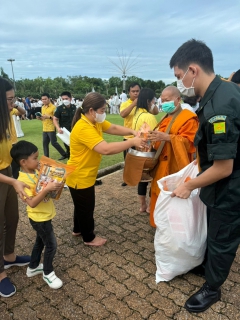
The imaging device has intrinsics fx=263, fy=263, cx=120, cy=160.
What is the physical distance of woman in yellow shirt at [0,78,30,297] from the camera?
6.95 feet

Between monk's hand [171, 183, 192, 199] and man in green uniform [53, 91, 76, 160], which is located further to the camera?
man in green uniform [53, 91, 76, 160]

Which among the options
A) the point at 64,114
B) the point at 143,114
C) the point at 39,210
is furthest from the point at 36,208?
the point at 64,114

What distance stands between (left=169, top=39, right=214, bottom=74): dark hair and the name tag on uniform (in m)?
0.44

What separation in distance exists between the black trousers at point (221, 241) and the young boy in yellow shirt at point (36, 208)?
1261 mm

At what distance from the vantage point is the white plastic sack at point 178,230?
7.29ft

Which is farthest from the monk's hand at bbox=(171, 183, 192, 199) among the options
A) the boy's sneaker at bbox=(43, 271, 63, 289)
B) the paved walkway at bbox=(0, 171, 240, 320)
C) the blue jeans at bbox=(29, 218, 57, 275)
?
the boy's sneaker at bbox=(43, 271, 63, 289)

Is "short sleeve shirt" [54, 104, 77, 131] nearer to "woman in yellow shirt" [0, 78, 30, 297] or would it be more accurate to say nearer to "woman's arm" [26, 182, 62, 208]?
"woman in yellow shirt" [0, 78, 30, 297]

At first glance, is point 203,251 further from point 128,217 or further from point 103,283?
point 128,217

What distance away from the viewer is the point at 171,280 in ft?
8.09

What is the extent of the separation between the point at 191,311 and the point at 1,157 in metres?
2.02

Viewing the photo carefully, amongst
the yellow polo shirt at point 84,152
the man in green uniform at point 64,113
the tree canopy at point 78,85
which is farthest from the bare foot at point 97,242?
the tree canopy at point 78,85

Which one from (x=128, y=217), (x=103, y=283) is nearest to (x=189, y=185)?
(x=103, y=283)

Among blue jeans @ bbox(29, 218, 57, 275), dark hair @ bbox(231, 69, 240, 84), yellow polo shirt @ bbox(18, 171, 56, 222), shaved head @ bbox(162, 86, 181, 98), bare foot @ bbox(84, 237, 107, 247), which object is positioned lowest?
bare foot @ bbox(84, 237, 107, 247)

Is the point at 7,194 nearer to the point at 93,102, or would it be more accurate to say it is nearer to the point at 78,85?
the point at 93,102
